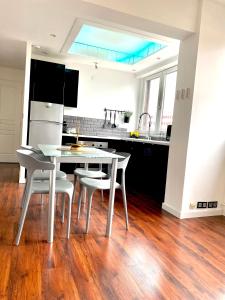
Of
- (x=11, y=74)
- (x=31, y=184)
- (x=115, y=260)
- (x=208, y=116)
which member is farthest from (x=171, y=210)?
(x=11, y=74)

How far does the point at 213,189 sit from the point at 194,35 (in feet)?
6.39

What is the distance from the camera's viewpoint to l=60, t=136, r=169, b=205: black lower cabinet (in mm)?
3547

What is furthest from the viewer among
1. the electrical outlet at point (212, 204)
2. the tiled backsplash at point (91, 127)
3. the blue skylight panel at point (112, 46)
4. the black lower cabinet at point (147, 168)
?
the tiled backsplash at point (91, 127)

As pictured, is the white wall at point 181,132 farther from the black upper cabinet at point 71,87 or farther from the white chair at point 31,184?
the black upper cabinet at point 71,87

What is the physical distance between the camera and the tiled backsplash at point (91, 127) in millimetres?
4902

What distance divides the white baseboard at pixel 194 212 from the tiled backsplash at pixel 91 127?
7.95ft

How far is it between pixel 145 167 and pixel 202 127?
1.32 m

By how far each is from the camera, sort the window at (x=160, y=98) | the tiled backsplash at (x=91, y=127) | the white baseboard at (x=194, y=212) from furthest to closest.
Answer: the tiled backsplash at (x=91, y=127), the window at (x=160, y=98), the white baseboard at (x=194, y=212)

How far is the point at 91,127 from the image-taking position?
16.6 ft

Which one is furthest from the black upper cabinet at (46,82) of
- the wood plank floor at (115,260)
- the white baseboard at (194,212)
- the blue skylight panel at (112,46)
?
the white baseboard at (194,212)

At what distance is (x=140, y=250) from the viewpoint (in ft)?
6.66

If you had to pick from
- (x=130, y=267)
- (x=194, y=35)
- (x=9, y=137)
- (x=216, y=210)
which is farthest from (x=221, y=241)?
(x=9, y=137)

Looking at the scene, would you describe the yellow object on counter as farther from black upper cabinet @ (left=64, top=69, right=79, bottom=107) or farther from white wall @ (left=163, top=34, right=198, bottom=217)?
white wall @ (left=163, top=34, right=198, bottom=217)

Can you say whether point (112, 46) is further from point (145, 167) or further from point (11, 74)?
point (11, 74)
